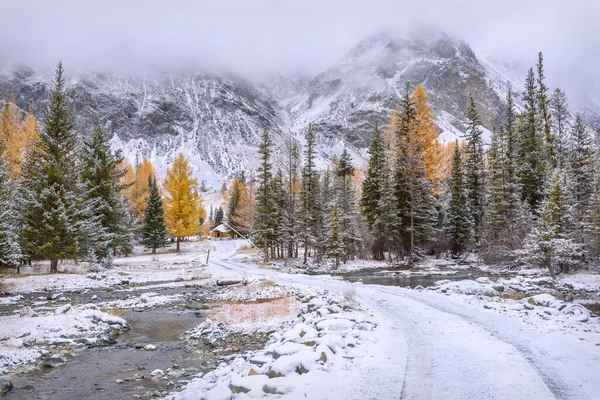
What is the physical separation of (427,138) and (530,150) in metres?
11.5

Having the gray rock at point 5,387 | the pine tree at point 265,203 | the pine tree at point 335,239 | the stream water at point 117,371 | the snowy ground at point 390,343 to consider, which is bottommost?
the stream water at point 117,371

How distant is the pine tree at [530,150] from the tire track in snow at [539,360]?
113ft

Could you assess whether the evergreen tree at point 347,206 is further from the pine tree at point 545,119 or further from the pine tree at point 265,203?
the pine tree at point 545,119

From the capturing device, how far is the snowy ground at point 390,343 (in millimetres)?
6461

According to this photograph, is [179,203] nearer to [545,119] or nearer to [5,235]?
[5,235]

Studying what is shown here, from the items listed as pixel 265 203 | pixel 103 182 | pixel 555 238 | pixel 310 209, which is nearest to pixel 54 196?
pixel 103 182

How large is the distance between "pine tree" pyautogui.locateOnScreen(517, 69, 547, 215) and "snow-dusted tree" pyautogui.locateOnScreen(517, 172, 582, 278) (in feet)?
41.2

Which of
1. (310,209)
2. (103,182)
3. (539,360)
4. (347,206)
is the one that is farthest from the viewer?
(347,206)

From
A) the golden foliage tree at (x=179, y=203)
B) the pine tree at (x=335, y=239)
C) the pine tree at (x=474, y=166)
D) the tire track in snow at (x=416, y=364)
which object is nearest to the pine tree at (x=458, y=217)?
the pine tree at (x=474, y=166)

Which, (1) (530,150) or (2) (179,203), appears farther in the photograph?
(2) (179,203)

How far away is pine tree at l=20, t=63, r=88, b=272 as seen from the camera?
2778 centimetres

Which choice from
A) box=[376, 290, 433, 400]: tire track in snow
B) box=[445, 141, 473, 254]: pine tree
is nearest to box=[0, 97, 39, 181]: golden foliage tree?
box=[376, 290, 433, 400]: tire track in snow

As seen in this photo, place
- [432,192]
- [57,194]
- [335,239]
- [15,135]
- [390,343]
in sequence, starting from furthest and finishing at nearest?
[15,135] < [432,192] < [335,239] < [57,194] < [390,343]

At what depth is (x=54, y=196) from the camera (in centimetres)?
2817
